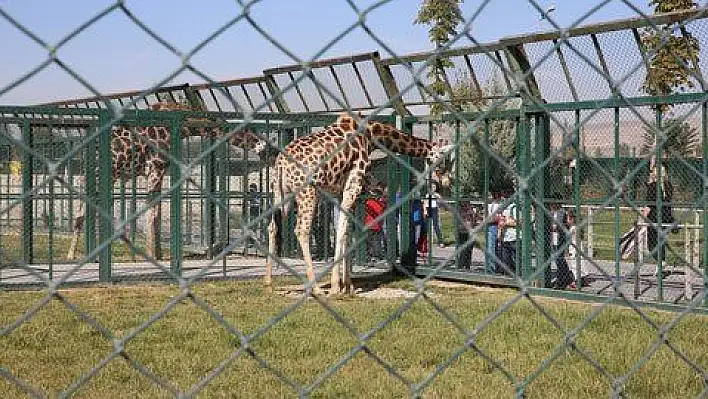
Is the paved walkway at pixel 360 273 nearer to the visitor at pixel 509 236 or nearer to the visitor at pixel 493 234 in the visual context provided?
the visitor at pixel 493 234

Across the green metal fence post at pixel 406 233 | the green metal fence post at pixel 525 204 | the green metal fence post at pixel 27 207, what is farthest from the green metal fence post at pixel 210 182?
the green metal fence post at pixel 525 204

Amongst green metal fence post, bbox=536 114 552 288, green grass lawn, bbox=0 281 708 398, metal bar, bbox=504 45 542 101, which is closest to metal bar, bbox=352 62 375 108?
metal bar, bbox=504 45 542 101

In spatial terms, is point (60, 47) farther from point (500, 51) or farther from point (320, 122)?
point (320, 122)

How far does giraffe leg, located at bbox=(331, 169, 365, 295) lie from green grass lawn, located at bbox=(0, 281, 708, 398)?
0.70 metres

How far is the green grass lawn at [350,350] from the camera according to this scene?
5.62 meters

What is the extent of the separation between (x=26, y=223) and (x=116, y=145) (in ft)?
8.34

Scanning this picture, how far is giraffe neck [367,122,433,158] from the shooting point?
11523 millimetres

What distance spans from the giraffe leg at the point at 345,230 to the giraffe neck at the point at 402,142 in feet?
2.10

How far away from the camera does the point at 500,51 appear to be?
11.9 metres

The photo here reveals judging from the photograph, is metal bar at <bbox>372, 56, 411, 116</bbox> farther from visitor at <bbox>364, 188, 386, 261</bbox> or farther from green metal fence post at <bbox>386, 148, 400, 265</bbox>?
visitor at <bbox>364, 188, 386, 261</bbox>

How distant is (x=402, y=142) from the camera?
11.7m

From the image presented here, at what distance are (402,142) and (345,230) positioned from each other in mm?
2094

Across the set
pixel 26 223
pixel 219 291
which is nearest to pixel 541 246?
pixel 219 291

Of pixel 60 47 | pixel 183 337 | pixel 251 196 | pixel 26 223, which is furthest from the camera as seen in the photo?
pixel 251 196
